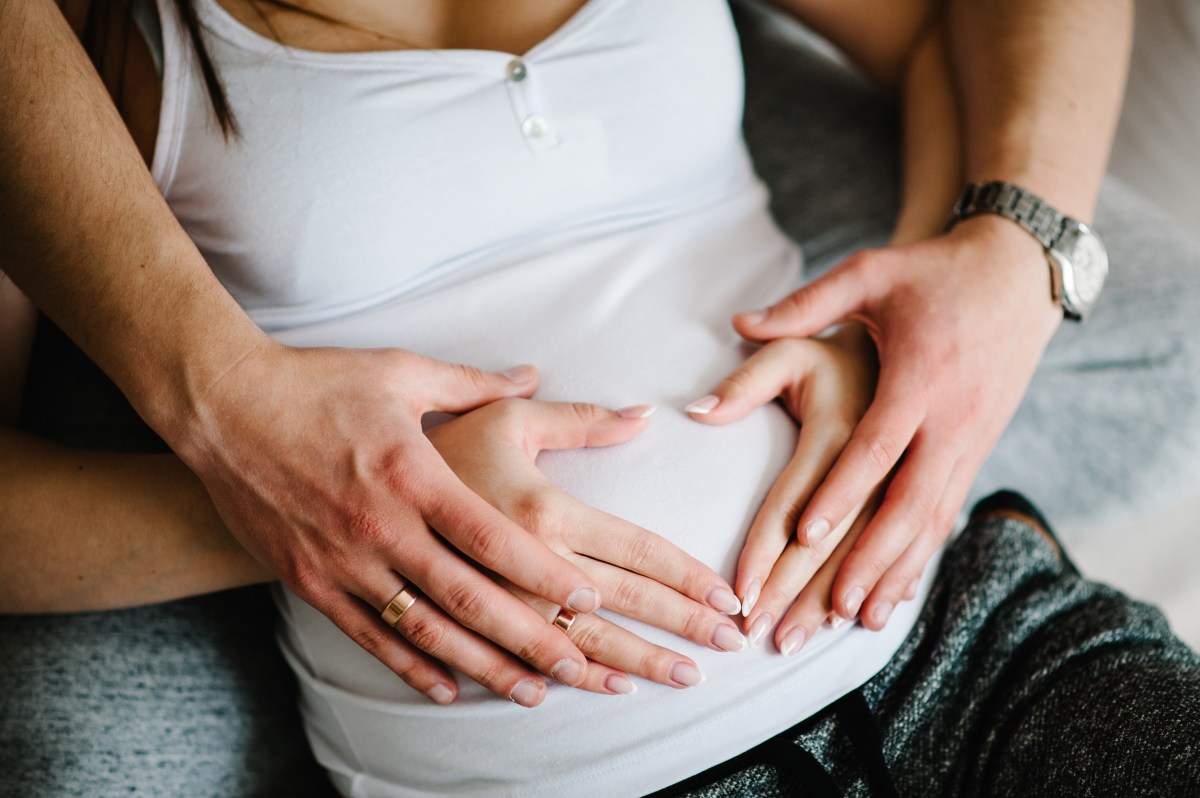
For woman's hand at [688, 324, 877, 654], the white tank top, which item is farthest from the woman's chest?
woman's hand at [688, 324, 877, 654]

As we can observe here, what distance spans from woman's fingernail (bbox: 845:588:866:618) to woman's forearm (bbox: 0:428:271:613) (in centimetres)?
46

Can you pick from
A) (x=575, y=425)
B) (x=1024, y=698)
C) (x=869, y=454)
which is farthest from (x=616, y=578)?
(x=1024, y=698)

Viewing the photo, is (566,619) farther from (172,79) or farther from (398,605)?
(172,79)

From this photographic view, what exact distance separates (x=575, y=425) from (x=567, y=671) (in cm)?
17

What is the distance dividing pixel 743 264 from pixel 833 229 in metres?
0.28

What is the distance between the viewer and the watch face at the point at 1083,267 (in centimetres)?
76

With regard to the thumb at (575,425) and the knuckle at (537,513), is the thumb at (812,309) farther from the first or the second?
the knuckle at (537,513)

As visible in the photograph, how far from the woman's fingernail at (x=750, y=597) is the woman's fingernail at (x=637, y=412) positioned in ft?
0.48

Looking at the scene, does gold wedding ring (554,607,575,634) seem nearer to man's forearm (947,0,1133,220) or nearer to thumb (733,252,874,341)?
thumb (733,252,874,341)

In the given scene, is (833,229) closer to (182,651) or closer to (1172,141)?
(1172,141)

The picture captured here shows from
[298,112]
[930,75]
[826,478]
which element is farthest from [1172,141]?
[298,112]

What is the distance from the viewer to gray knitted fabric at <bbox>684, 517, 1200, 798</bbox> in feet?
1.83

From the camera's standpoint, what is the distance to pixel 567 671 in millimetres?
543

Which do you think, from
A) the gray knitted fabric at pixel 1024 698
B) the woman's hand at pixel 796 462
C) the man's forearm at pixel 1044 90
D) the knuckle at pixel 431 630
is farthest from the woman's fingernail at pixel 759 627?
the man's forearm at pixel 1044 90
